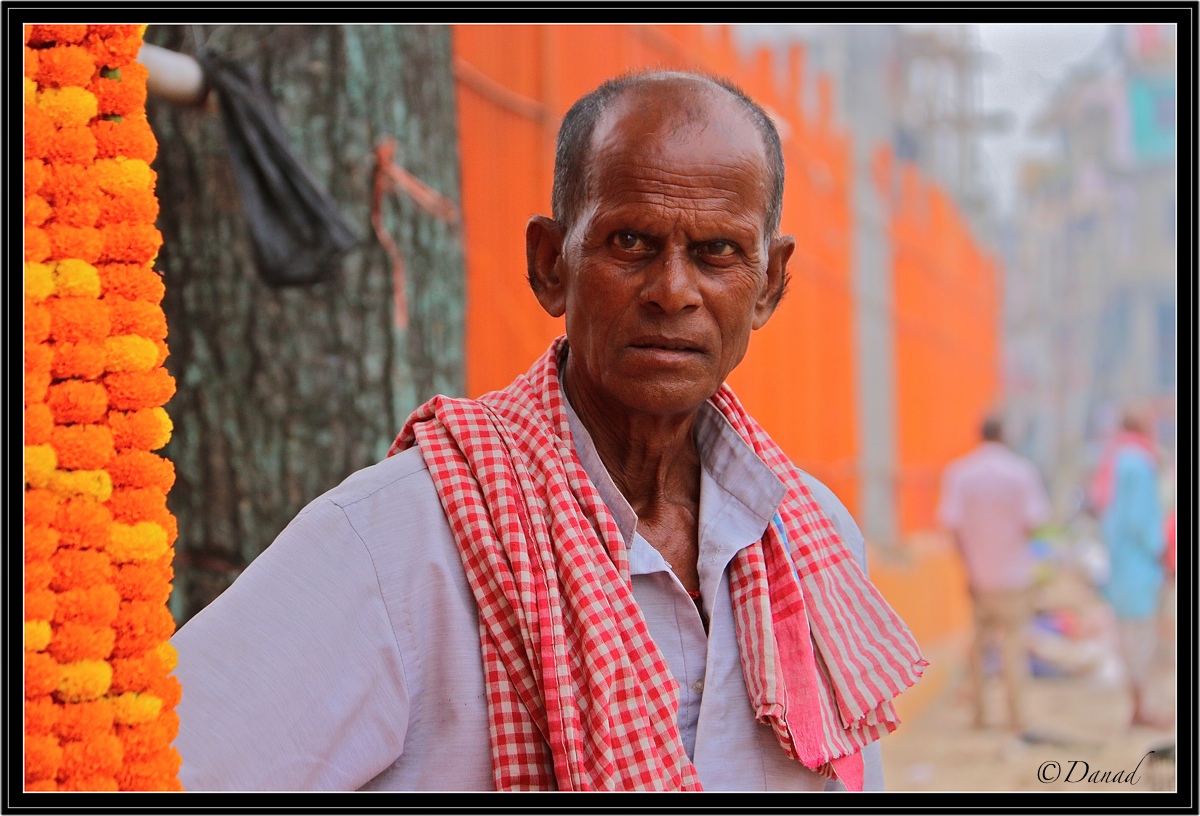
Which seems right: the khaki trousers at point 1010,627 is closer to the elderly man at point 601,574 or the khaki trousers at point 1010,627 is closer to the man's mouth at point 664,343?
the elderly man at point 601,574

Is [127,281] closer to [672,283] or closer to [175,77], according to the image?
[672,283]

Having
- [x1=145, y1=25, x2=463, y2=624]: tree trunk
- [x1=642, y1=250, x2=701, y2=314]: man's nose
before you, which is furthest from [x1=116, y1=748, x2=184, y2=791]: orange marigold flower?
[x1=145, y1=25, x2=463, y2=624]: tree trunk

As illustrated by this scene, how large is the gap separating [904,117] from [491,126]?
18338 millimetres

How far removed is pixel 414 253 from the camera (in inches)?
126

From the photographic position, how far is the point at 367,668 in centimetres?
149

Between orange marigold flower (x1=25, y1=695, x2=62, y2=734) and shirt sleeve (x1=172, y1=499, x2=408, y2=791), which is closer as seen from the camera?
orange marigold flower (x1=25, y1=695, x2=62, y2=734)

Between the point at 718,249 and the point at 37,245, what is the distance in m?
0.87

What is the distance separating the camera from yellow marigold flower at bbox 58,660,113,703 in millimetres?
1215

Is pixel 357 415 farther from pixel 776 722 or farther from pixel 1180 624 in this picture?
pixel 1180 624

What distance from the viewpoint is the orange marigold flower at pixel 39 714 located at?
3.95 ft

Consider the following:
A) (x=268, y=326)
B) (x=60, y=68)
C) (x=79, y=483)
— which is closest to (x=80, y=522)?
(x=79, y=483)

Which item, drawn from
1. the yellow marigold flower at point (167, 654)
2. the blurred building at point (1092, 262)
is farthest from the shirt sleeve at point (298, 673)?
the blurred building at point (1092, 262)

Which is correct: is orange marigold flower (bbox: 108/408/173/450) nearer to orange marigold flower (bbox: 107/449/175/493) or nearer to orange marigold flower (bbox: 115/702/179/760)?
orange marigold flower (bbox: 107/449/175/493)

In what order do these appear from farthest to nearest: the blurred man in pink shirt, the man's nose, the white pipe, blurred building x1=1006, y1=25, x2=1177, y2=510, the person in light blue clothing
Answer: blurred building x1=1006, y1=25, x2=1177, y2=510 → the blurred man in pink shirt → the person in light blue clothing → the white pipe → the man's nose
